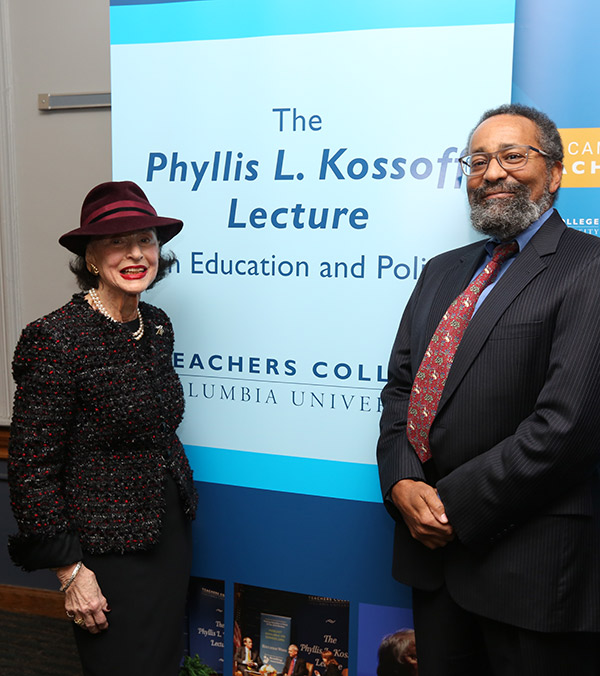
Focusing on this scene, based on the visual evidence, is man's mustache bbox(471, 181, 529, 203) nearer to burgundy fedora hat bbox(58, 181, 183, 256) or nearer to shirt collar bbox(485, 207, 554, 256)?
shirt collar bbox(485, 207, 554, 256)

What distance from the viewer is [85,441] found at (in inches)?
61.6

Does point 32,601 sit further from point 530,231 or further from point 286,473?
point 530,231

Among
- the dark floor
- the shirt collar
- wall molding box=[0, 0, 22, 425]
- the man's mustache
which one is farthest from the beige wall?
the shirt collar

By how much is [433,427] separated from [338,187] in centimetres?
80

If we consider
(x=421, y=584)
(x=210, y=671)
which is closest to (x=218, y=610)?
(x=210, y=671)

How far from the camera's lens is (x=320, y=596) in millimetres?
2043

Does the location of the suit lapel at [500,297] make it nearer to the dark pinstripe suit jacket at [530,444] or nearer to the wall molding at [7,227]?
the dark pinstripe suit jacket at [530,444]

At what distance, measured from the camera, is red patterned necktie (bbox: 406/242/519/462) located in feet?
4.83

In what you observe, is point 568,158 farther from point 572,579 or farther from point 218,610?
point 218,610

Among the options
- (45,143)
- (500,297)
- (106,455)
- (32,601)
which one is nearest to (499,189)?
(500,297)

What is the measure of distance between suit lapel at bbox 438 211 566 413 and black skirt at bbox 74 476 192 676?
81 centimetres

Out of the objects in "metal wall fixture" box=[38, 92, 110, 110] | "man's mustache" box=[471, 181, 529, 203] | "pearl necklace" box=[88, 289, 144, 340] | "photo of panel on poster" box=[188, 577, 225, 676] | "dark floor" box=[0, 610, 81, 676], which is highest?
"metal wall fixture" box=[38, 92, 110, 110]

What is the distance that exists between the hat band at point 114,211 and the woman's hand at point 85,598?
843 mm

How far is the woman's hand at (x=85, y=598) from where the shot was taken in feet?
5.10
